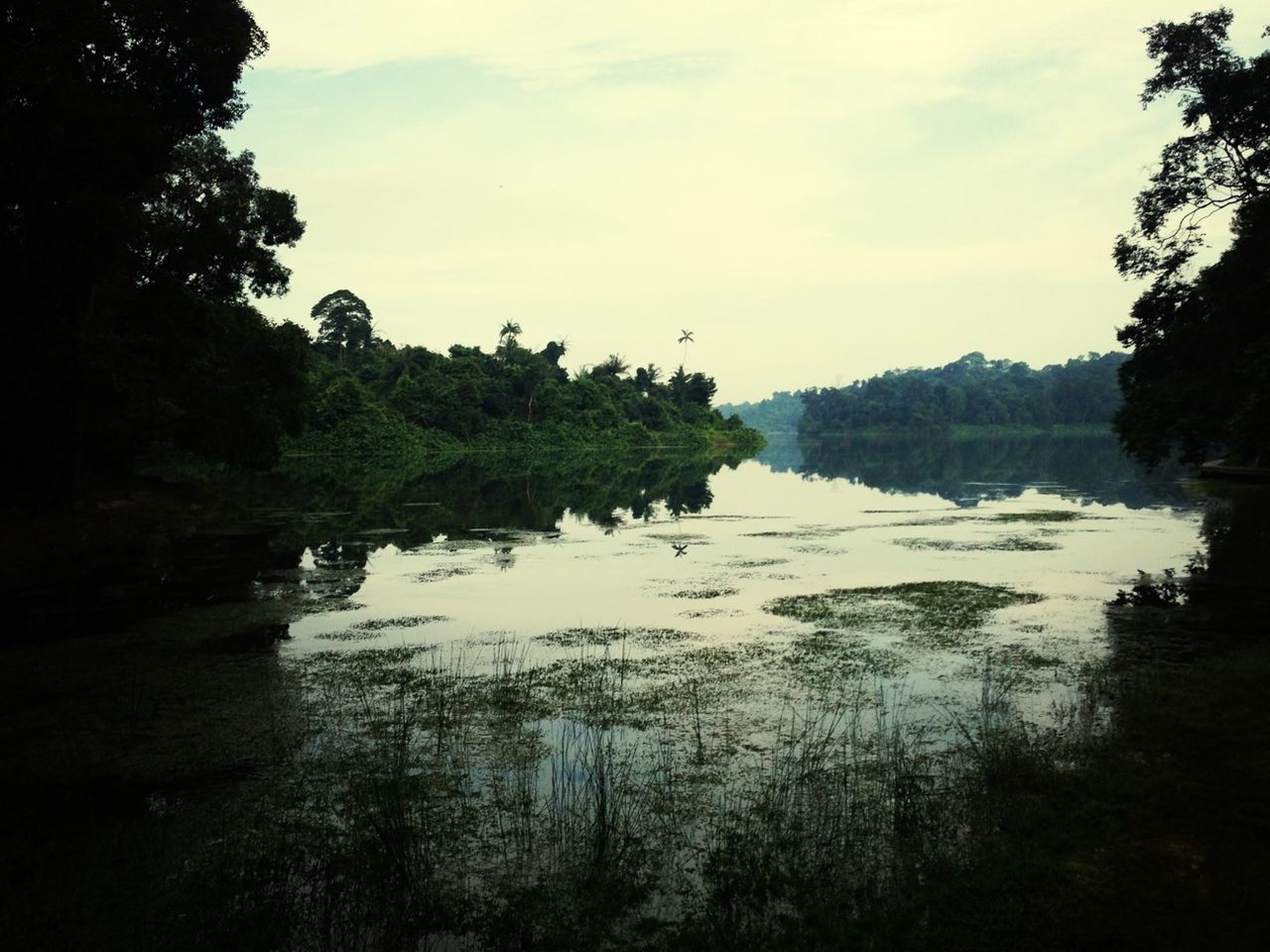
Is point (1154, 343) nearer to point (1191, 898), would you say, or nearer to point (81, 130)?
point (1191, 898)

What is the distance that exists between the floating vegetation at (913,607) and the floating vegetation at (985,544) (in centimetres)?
572

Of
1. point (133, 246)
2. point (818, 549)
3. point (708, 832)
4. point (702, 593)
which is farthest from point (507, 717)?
point (133, 246)

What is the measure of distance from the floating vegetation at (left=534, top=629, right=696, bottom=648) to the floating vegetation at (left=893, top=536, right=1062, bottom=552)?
483 inches

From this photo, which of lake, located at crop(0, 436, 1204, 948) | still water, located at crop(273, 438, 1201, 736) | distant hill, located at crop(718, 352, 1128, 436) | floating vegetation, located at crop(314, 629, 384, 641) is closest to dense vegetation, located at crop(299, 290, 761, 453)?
distant hill, located at crop(718, 352, 1128, 436)

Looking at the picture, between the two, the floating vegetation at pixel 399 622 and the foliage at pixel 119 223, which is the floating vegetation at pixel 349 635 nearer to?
the floating vegetation at pixel 399 622

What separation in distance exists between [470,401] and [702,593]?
87805 mm

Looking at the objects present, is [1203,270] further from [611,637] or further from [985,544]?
[611,637]

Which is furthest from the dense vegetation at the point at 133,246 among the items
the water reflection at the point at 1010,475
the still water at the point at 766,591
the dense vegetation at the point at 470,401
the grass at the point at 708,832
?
the dense vegetation at the point at 470,401

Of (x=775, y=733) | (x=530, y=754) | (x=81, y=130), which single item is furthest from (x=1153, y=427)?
(x=81, y=130)

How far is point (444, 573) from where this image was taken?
887 inches

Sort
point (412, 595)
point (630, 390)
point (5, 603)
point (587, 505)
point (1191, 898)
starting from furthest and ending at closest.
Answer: point (630, 390) → point (587, 505) → point (412, 595) → point (5, 603) → point (1191, 898)

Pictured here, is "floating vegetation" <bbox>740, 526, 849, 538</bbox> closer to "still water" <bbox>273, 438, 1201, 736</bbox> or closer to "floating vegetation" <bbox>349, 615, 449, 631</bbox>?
"still water" <bbox>273, 438, 1201, 736</bbox>

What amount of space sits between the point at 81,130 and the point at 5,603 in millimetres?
10078

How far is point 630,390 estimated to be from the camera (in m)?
129
